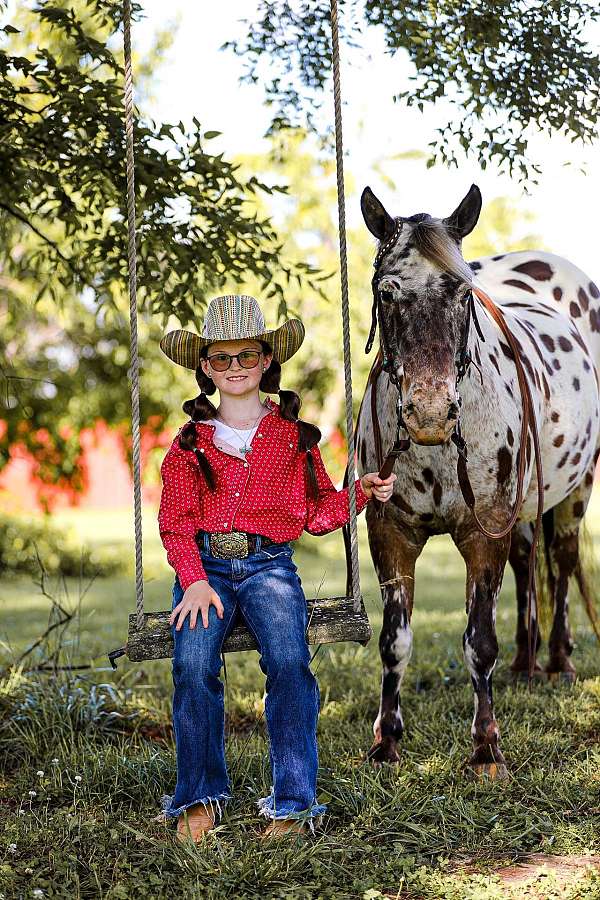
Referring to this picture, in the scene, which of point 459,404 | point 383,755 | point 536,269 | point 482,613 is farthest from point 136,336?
point 536,269

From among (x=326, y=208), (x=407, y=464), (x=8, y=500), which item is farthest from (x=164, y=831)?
(x=326, y=208)

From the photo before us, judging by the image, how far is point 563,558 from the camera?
578 centimetres

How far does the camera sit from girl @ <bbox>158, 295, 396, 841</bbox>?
3.24m

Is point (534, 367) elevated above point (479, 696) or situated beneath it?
elevated above

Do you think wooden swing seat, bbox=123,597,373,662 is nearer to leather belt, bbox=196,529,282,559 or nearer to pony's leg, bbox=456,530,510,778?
leather belt, bbox=196,529,282,559

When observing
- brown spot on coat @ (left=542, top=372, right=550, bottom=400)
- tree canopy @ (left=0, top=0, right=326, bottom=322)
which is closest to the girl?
tree canopy @ (left=0, top=0, right=326, bottom=322)

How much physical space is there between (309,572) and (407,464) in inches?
318

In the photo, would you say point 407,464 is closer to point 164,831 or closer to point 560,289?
point 164,831

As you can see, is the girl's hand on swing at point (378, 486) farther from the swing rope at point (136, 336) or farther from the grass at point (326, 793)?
the grass at point (326, 793)

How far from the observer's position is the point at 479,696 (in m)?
3.99

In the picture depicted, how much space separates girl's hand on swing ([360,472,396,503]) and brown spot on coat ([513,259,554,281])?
2.74 metres

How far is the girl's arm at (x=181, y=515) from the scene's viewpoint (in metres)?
3.30

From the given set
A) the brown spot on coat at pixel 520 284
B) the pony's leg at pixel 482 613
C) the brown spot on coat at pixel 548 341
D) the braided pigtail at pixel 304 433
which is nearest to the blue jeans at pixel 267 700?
the braided pigtail at pixel 304 433

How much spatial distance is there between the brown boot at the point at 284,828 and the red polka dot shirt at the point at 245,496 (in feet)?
2.83
